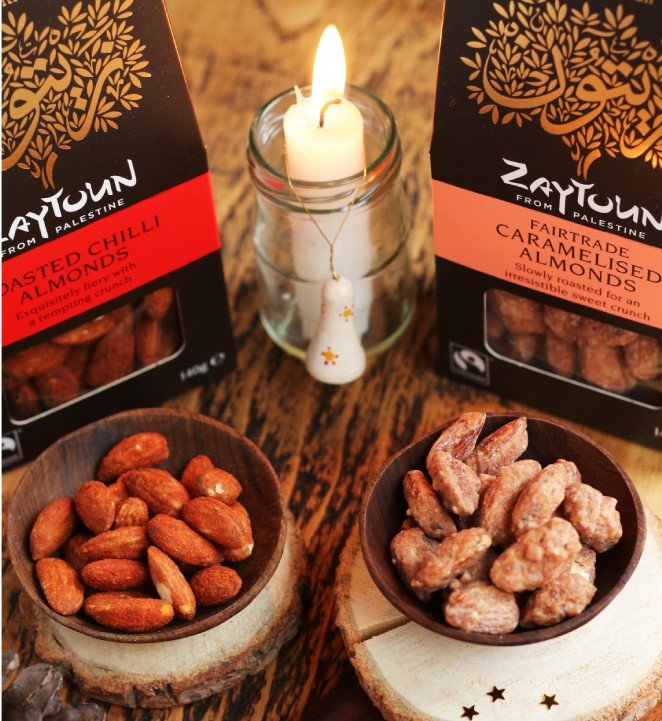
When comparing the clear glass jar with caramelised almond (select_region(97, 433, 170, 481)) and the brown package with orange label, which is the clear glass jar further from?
caramelised almond (select_region(97, 433, 170, 481))

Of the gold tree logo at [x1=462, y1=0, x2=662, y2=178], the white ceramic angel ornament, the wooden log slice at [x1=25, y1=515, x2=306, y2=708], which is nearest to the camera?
the gold tree logo at [x1=462, y1=0, x2=662, y2=178]

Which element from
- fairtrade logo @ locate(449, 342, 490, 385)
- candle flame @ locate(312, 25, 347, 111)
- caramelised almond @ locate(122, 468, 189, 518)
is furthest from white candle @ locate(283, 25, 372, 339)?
caramelised almond @ locate(122, 468, 189, 518)

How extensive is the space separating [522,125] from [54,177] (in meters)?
0.33

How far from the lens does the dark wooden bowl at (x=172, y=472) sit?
81 cm

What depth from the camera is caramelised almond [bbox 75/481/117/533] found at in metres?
0.85

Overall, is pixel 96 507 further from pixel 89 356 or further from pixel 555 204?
pixel 555 204

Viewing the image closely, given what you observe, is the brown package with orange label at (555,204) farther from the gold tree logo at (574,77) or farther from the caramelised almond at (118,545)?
the caramelised almond at (118,545)

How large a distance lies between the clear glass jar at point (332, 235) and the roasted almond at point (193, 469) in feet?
0.60

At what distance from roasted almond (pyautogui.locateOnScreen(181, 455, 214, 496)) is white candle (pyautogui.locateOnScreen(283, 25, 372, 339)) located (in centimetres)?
19

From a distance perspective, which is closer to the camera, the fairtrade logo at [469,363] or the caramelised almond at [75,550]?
the caramelised almond at [75,550]

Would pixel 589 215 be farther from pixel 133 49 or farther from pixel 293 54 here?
pixel 293 54

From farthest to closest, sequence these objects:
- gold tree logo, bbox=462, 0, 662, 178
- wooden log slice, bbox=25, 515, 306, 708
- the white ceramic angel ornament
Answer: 1. the white ceramic angel ornament
2. wooden log slice, bbox=25, 515, 306, 708
3. gold tree logo, bbox=462, 0, 662, 178

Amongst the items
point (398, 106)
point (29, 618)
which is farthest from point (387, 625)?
point (398, 106)

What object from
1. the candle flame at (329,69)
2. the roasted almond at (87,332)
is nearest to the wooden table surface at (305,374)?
the roasted almond at (87,332)
